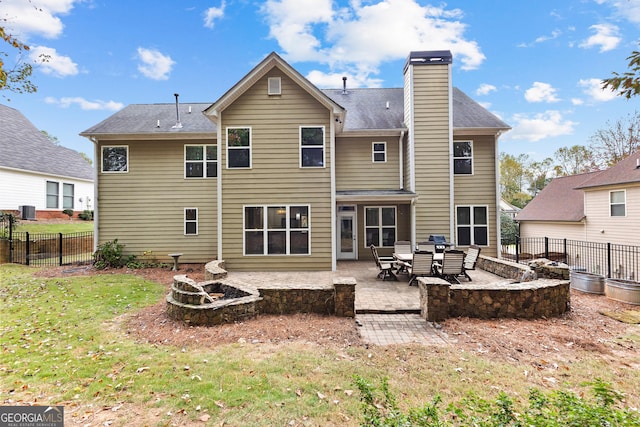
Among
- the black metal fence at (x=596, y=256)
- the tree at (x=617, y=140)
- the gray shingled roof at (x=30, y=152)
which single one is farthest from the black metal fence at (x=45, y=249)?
the tree at (x=617, y=140)

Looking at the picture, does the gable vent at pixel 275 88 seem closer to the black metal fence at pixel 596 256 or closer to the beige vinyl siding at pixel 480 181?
the beige vinyl siding at pixel 480 181

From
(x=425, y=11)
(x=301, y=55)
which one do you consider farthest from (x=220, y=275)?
→ (x=301, y=55)

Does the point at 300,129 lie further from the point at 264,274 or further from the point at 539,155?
the point at 539,155

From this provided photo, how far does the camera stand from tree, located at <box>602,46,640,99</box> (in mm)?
2955

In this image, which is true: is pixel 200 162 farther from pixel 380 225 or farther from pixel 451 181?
pixel 451 181

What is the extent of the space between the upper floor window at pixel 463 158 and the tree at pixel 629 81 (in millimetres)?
9724

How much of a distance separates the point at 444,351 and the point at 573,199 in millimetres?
19498

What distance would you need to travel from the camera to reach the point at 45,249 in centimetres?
1336

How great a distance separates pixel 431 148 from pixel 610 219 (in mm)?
9938

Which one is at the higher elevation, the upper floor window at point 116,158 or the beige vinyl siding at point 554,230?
the upper floor window at point 116,158

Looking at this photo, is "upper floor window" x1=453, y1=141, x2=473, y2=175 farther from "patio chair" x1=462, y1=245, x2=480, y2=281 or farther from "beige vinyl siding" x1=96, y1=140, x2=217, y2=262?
"beige vinyl siding" x1=96, y1=140, x2=217, y2=262

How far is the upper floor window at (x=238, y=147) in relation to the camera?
10352mm

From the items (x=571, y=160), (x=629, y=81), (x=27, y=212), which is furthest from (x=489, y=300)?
(x=571, y=160)

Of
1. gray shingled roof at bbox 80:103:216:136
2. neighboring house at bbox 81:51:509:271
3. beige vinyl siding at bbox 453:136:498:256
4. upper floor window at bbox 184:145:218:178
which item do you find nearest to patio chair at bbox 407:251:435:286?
neighboring house at bbox 81:51:509:271
